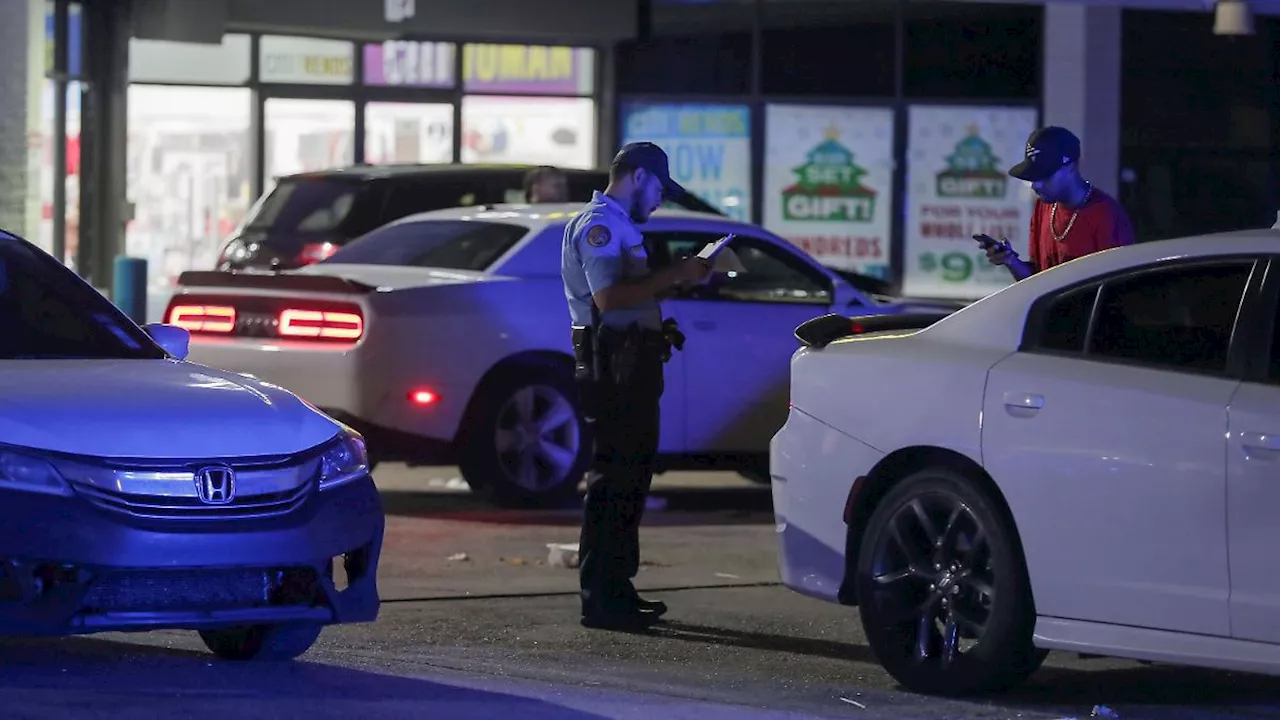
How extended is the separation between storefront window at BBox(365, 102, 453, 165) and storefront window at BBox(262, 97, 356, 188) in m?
0.18

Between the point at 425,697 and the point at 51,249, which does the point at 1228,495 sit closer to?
the point at 425,697

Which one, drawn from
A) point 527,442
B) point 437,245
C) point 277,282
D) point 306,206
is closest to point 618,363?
point 527,442

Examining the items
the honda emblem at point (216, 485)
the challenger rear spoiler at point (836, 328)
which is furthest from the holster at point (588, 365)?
the honda emblem at point (216, 485)

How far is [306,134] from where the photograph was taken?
22.6m

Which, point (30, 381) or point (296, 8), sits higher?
point (296, 8)

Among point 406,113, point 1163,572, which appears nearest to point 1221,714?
point 1163,572

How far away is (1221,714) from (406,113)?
16.1 m

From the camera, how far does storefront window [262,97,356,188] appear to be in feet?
73.6

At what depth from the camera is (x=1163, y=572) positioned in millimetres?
6957

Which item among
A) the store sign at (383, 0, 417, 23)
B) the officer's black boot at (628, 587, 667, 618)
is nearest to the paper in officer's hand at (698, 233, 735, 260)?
the officer's black boot at (628, 587, 667, 618)

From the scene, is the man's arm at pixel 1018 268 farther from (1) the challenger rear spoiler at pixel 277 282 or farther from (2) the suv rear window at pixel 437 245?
(2) the suv rear window at pixel 437 245

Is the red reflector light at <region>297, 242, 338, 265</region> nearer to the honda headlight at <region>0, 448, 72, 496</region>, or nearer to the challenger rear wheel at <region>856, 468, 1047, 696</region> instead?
the challenger rear wheel at <region>856, 468, 1047, 696</region>

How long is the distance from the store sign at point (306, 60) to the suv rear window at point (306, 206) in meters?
5.05

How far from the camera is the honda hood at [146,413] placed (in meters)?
6.91
